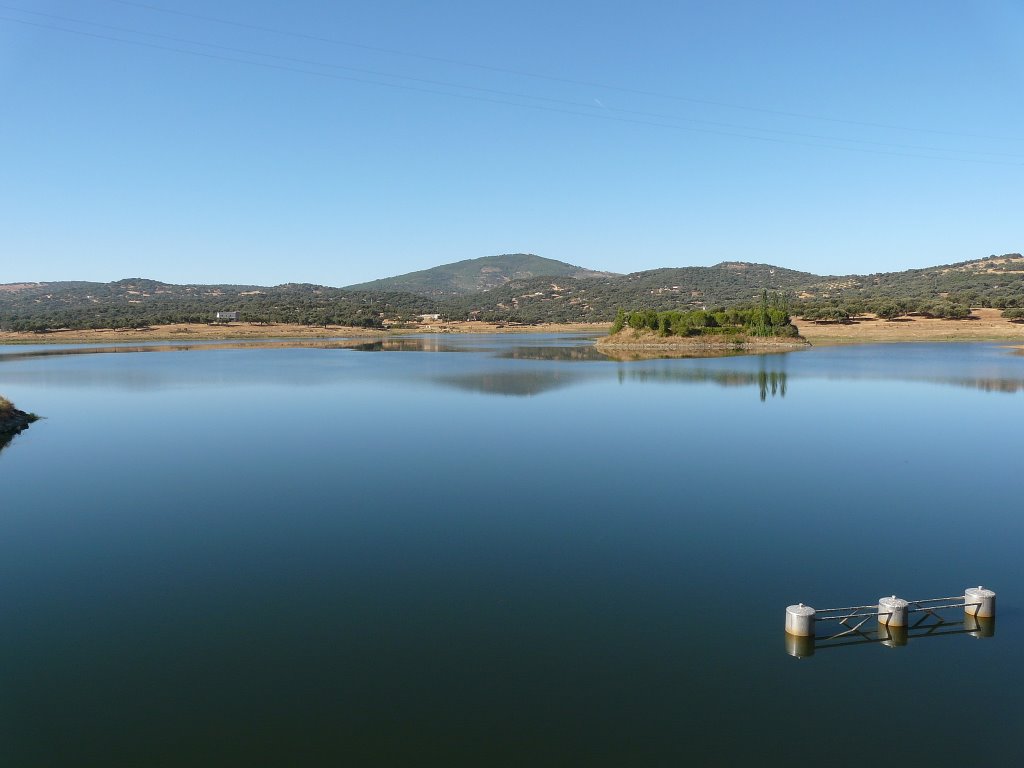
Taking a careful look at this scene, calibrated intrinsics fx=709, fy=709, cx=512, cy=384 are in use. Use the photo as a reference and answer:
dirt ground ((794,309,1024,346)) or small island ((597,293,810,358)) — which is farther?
dirt ground ((794,309,1024,346))

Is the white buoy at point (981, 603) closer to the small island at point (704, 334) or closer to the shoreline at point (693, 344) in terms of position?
the shoreline at point (693, 344)

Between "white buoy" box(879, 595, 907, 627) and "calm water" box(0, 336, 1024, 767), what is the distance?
404 millimetres

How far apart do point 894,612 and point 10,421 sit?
101 feet

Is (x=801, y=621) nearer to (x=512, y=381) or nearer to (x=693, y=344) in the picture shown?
(x=512, y=381)

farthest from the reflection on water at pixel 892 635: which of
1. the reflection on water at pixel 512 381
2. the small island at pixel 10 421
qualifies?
the reflection on water at pixel 512 381

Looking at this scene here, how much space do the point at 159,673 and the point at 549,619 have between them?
485 cm

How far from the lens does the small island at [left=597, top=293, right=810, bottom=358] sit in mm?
73562

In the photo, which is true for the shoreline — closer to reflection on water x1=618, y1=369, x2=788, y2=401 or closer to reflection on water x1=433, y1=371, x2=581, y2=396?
reflection on water x1=618, y1=369, x2=788, y2=401

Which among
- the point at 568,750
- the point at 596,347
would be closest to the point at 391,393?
the point at 568,750

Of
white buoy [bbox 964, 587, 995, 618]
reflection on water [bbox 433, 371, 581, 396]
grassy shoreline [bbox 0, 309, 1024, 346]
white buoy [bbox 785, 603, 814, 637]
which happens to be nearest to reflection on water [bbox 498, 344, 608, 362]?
reflection on water [bbox 433, 371, 581, 396]

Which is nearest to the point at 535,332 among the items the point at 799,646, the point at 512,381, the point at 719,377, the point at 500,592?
the point at 719,377

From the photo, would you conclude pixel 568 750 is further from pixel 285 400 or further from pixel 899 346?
pixel 899 346

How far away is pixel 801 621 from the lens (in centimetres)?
898

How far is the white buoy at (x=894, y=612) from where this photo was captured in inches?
368
